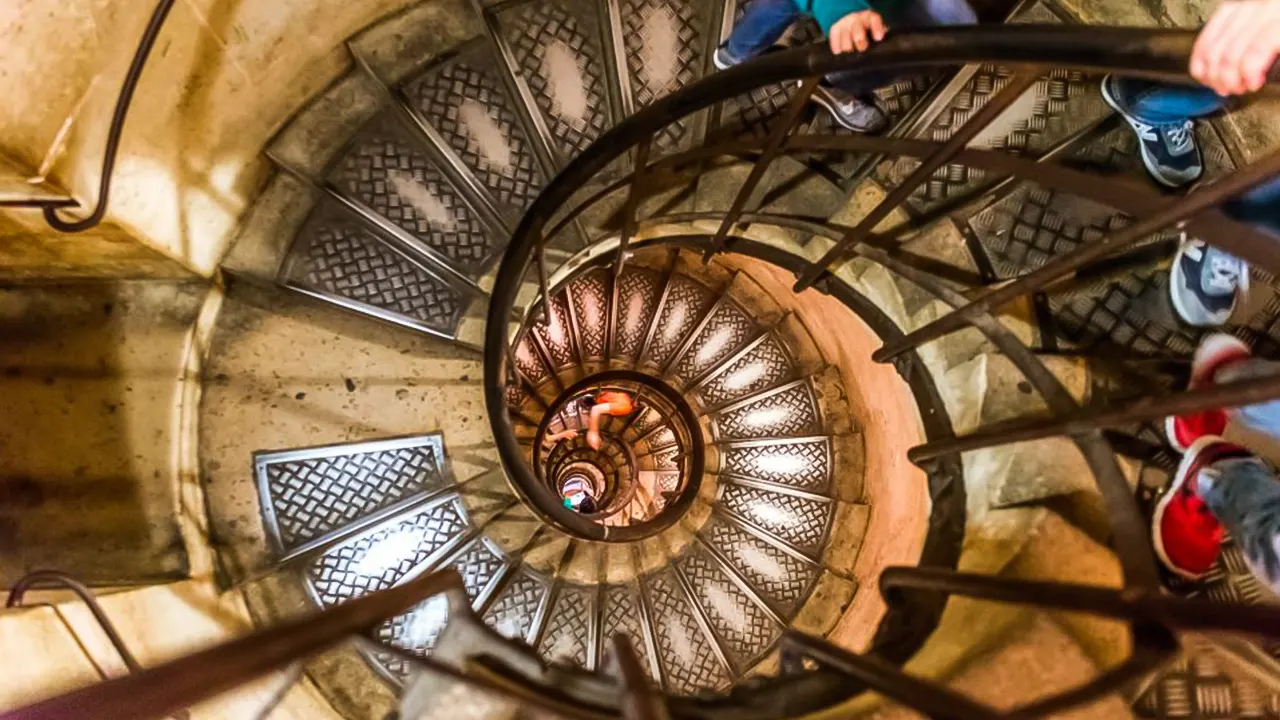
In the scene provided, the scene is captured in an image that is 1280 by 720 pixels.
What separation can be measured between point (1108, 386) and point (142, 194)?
3555 millimetres

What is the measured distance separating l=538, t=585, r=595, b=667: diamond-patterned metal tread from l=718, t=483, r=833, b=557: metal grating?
1310mm

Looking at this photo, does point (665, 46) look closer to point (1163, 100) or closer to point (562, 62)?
point (562, 62)

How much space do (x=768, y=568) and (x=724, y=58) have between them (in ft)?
10.4

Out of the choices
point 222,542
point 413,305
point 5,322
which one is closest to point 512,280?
point 413,305

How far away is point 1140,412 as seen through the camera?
1.62 metres

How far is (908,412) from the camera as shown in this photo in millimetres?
3652

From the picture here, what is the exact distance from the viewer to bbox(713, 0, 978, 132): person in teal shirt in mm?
2051

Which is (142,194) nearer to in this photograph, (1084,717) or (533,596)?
(533,596)

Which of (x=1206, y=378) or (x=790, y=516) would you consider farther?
(x=790, y=516)

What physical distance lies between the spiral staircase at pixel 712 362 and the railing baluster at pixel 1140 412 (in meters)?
0.03

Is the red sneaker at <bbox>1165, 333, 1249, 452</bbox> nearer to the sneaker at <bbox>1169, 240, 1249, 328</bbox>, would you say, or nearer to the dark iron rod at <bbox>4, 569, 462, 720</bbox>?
the sneaker at <bbox>1169, 240, 1249, 328</bbox>

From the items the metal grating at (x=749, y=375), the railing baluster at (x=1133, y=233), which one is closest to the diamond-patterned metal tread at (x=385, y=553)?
the metal grating at (x=749, y=375)

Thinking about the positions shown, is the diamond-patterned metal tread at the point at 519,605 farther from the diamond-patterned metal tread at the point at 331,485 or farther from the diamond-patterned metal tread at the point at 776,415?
the diamond-patterned metal tread at the point at 776,415

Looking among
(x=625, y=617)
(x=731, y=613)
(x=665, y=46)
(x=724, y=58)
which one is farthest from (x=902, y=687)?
(x=731, y=613)
